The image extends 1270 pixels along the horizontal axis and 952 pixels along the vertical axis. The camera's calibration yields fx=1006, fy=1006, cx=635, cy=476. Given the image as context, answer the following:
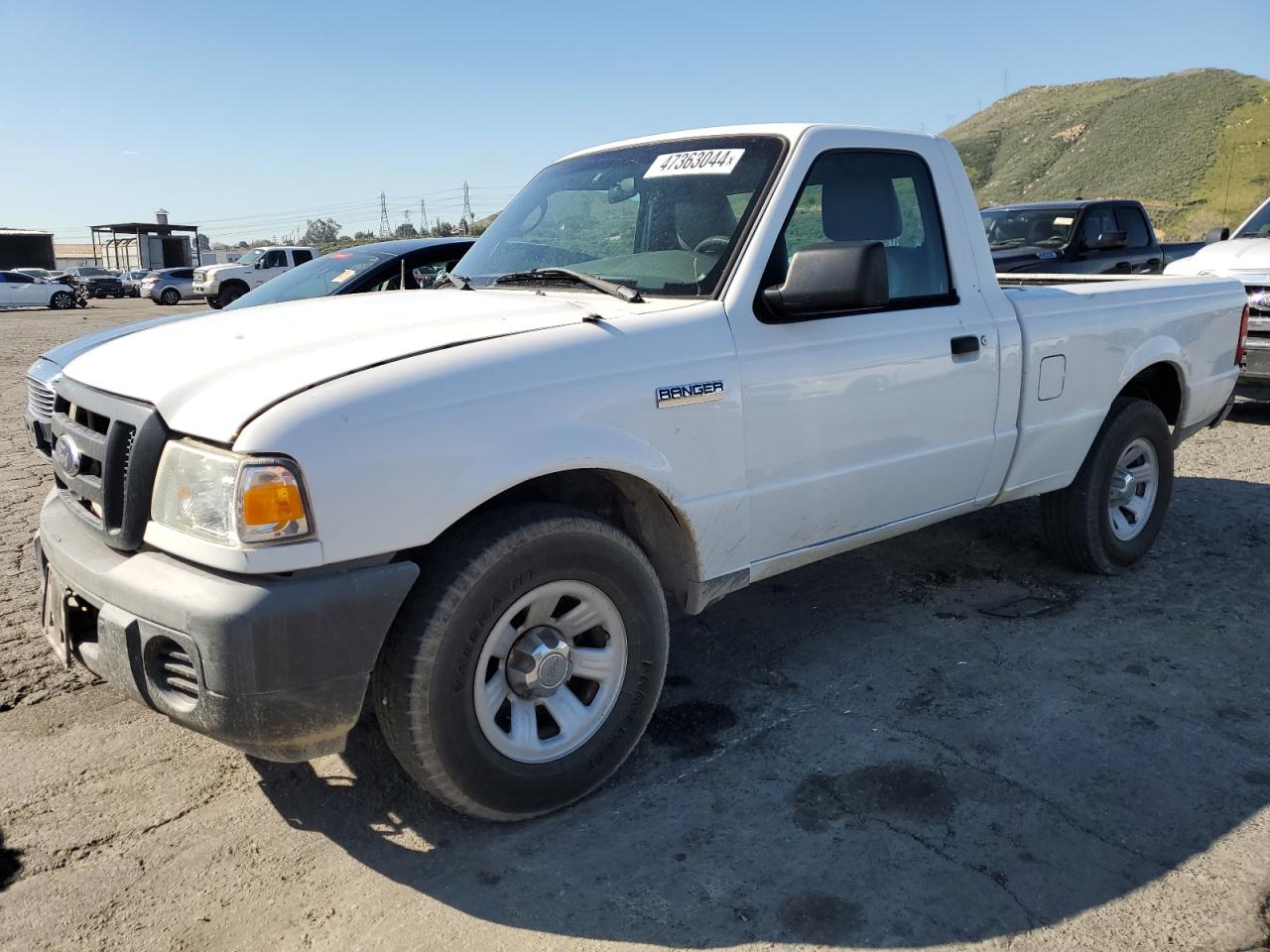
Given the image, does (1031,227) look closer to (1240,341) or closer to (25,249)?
(1240,341)

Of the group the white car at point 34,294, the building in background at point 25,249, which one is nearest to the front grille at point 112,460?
the white car at point 34,294

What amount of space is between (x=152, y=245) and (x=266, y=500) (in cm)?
6391

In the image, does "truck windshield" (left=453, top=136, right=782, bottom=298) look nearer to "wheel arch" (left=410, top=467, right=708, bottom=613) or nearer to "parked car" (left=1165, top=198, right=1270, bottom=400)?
"wheel arch" (left=410, top=467, right=708, bottom=613)

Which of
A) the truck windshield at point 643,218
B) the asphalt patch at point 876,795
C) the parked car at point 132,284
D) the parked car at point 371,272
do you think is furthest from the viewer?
the parked car at point 132,284

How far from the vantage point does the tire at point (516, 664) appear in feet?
8.55

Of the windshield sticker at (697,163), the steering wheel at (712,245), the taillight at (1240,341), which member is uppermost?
the windshield sticker at (697,163)

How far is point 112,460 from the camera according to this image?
2.66m

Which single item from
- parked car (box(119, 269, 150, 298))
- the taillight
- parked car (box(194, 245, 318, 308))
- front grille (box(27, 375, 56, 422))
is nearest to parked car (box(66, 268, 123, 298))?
parked car (box(119, 269, 150, 298))

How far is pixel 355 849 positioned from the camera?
2.82 m

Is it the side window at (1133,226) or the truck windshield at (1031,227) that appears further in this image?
the side window at (1133,226)

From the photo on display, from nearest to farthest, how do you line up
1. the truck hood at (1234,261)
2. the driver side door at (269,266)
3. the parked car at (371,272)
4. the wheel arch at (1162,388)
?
the wheel arch at (1162,388) < the parked car at (371,272) < the truck hood at (1234,261) < the driver side door at (269,266)

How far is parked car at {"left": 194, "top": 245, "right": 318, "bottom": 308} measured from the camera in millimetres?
28188

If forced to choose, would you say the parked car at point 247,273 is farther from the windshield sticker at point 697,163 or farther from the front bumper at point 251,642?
the front bumper at point 251,642

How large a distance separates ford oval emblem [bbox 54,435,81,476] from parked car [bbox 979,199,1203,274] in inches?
387
